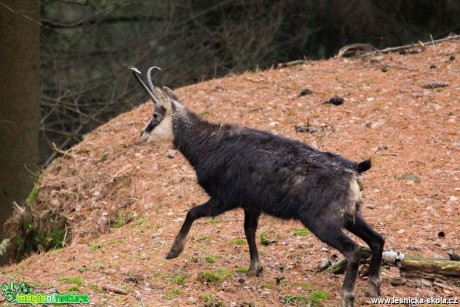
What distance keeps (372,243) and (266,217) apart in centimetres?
172

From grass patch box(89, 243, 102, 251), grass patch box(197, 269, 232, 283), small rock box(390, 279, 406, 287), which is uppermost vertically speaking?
grass patch box(197, 269, 232, 283)

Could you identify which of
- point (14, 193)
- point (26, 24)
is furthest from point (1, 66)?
point (14, 193)

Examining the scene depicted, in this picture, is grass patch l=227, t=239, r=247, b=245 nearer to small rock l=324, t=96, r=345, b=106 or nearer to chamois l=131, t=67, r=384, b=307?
chamois l=131, t=67, r=384, b=307

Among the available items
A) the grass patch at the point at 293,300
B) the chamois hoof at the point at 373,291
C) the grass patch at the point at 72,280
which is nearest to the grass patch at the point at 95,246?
the grass patch at the point at 72,280

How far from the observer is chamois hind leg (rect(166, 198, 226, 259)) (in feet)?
23.0

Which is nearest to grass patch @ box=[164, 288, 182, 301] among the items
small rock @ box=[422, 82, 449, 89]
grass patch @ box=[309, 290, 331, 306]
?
grass patch @ box=[309, 290, 331, 306]

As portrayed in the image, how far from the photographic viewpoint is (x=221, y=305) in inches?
248

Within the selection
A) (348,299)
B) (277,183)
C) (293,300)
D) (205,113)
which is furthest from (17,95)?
(348,299)

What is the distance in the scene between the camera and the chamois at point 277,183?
20.5 ft

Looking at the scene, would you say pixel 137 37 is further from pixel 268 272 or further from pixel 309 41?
pixel 268 272

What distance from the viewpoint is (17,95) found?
484 inches

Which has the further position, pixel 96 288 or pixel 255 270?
pixel 255 270

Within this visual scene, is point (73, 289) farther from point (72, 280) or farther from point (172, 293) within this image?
point (172, 293)

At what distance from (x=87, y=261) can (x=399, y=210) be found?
328cm
